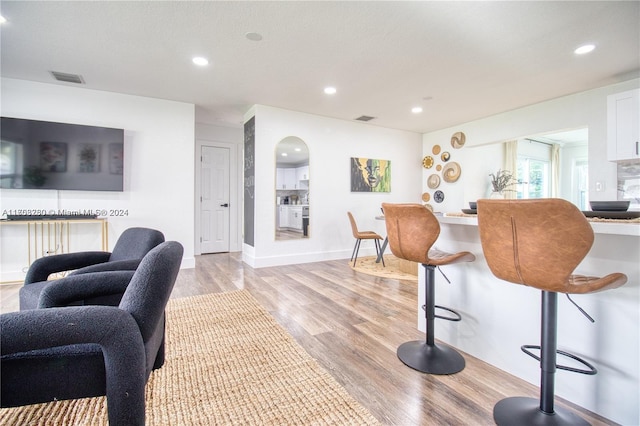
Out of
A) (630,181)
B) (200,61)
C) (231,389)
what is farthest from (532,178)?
(231,389)

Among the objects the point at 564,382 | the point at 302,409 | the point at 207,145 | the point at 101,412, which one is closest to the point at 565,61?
the point at 564,382

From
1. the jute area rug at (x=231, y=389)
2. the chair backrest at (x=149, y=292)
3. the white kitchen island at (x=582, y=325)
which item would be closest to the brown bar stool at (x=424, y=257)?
the white kitchen island at (x=582, y=325)

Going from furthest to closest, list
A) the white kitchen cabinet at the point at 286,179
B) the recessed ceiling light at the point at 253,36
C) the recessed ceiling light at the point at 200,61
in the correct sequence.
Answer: the white kitchen cabinet at the point at 286,179 → the recessed ceiling light at the point at 200,61 → the recessed ceiling light at the point at 253,36

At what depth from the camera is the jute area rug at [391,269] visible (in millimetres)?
4064

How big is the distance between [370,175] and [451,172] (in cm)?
164

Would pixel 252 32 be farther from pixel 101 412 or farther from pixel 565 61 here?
pixel 565 61

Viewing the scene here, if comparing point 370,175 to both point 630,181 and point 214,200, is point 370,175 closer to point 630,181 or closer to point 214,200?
point 214,200

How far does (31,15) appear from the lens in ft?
7.65

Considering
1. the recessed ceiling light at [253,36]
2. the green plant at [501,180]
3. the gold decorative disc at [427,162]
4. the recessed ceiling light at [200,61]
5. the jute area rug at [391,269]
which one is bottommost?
the jute area rug at [391,269]

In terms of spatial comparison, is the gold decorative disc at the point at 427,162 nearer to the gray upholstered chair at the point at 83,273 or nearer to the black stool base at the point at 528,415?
the black stool base at the point at 528,415

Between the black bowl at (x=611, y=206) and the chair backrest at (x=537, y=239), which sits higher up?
the black bowl at (x=611, y=206)

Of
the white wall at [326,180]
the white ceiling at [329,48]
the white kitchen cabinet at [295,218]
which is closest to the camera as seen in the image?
the white ceiling at [329,48]

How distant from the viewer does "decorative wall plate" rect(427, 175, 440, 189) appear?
20.1ft

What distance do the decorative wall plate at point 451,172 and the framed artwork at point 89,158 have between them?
5823mm
